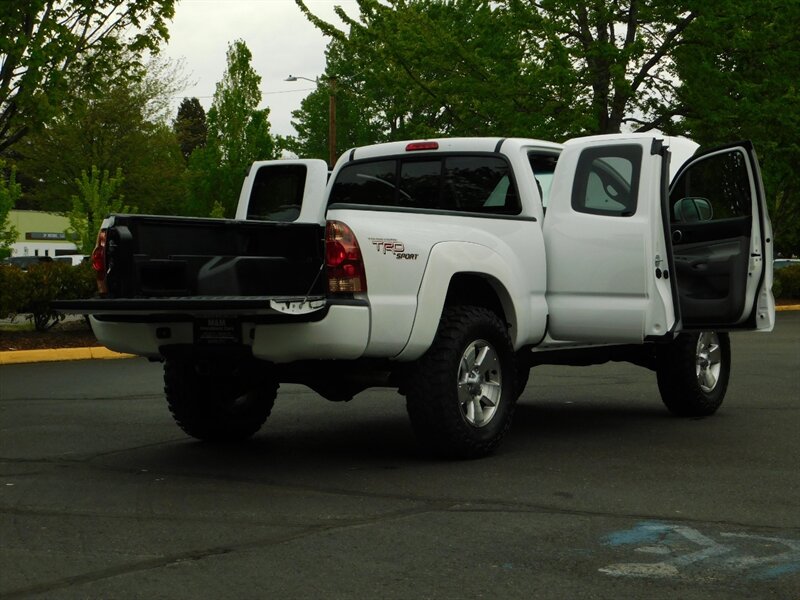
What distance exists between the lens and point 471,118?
25344mm

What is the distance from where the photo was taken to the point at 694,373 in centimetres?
962

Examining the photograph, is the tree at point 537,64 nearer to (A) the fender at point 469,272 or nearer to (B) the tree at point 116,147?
(A) the fender at point 469,272

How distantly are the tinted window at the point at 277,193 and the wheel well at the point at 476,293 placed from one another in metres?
2.00

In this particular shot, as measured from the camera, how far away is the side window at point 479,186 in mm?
8406

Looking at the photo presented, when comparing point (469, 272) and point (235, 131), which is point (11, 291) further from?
point (235, 131)

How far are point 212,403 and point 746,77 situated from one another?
18627 mm

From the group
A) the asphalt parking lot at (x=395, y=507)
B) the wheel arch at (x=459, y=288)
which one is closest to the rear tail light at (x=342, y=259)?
the wheel arch at (x=459, y=288)

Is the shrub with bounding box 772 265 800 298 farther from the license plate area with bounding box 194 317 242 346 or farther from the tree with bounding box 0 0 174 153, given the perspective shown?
the license plate area with bounding box 194 317 242 346

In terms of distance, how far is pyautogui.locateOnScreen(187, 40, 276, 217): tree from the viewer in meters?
44.8

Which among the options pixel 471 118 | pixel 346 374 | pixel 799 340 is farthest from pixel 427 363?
pixel 471 118

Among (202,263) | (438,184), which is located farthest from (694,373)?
(202,263)


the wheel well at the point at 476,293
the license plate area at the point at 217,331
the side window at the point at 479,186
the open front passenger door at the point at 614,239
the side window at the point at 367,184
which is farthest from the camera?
the side window at the point at 367,184

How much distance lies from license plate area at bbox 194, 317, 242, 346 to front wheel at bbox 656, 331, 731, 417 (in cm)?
387

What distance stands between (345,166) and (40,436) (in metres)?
2.99
